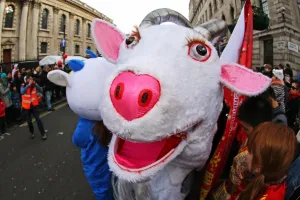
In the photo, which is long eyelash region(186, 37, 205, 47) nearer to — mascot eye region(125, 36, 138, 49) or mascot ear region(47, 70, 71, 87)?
mascot eye region(125, 36, 138, 49)

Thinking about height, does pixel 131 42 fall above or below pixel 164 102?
above

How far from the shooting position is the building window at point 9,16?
2647 cm

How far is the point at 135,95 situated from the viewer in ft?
2.95

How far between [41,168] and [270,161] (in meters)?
4.27

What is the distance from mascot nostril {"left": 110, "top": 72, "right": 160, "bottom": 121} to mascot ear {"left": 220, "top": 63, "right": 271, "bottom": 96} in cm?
43

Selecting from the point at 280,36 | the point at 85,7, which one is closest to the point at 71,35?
the point at 85,7

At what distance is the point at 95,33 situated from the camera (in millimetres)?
1398

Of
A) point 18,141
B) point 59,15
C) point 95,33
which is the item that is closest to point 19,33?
point 59,15

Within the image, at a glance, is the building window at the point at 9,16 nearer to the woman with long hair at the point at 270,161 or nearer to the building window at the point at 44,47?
the building window at the point at 44,47

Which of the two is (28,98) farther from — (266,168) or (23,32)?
(23,32)

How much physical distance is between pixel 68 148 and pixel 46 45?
2936 cm

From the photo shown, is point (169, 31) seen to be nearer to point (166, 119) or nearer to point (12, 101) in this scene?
point (166, 119)

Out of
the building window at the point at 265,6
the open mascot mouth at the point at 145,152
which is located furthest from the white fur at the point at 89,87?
the building window at the point at 265,6

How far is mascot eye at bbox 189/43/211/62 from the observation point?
44.4 inches
